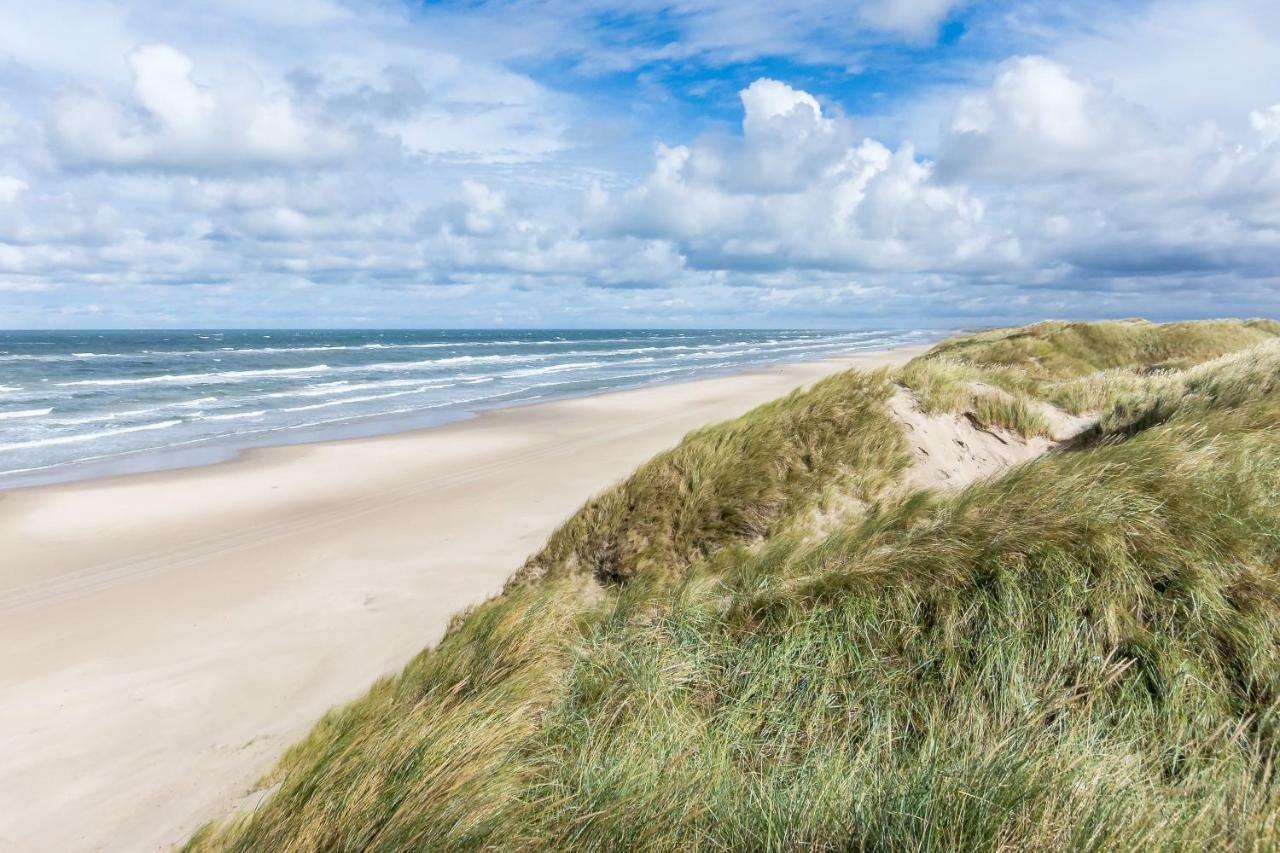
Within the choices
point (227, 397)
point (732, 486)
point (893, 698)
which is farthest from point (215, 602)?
point (227, 397)

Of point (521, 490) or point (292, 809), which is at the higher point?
point (292, 809)

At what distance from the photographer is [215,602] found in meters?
9.54

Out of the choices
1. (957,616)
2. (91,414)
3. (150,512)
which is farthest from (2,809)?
(91,414)

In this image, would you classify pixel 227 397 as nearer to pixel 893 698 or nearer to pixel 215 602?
pixel 215 602

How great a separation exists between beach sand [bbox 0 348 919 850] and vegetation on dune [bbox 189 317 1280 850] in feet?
8.18

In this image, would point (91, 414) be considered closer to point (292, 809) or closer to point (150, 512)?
point (150, 512)

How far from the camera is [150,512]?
14180 mm

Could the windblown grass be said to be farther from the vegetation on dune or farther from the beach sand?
the beach sand

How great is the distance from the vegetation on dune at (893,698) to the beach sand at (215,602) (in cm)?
249

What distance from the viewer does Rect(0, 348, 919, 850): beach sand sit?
18.7ft

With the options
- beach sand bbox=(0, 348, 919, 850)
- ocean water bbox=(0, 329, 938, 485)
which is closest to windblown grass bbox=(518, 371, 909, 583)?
beach sand bbox=(0, 348, 919, 850)

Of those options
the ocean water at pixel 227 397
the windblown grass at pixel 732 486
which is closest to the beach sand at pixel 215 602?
the windblown grass at pixel 732 486

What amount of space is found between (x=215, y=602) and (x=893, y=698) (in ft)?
30.8

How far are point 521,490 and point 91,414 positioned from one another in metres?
22.8
